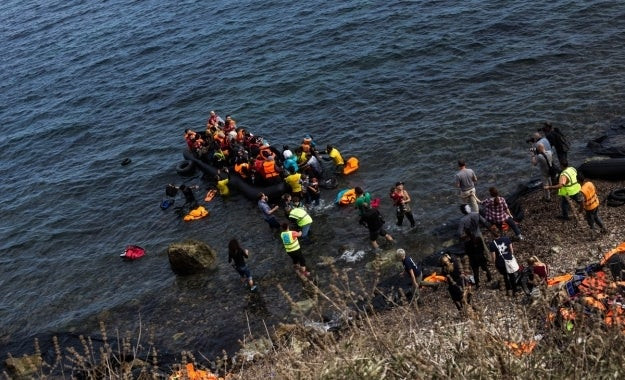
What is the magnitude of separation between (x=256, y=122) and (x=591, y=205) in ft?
53.6

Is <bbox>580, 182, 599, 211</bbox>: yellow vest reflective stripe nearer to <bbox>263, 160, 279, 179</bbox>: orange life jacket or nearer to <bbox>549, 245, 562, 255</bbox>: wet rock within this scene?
<bbox>549, 245, 562, 255</bbox>: wet rock

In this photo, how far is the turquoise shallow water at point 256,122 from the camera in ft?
58.8

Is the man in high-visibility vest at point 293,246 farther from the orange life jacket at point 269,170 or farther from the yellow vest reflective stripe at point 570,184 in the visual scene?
the yellow vest reflective stripe at point 570,184

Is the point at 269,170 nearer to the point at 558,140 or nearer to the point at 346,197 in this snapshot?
the point at 346,197

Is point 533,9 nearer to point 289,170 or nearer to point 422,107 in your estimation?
point 422,107

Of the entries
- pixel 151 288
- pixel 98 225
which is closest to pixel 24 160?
pixel 98 225

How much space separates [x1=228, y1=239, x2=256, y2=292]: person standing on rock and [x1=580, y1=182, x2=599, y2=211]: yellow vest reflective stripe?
826 centimetres

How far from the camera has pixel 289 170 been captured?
67.6 feet

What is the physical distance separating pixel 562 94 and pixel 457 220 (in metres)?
8.31

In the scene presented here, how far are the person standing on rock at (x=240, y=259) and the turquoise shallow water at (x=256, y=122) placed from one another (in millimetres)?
505

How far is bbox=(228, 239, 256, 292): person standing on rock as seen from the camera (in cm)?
1547

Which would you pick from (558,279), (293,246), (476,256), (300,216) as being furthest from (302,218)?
(558,279)

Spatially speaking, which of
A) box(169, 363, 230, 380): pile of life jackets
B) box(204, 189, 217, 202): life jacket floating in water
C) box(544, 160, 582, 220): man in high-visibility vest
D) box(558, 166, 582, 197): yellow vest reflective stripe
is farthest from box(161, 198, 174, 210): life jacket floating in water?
box(558, 166, 582, 197): yellow vest reflective stripe

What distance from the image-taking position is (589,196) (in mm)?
13320
